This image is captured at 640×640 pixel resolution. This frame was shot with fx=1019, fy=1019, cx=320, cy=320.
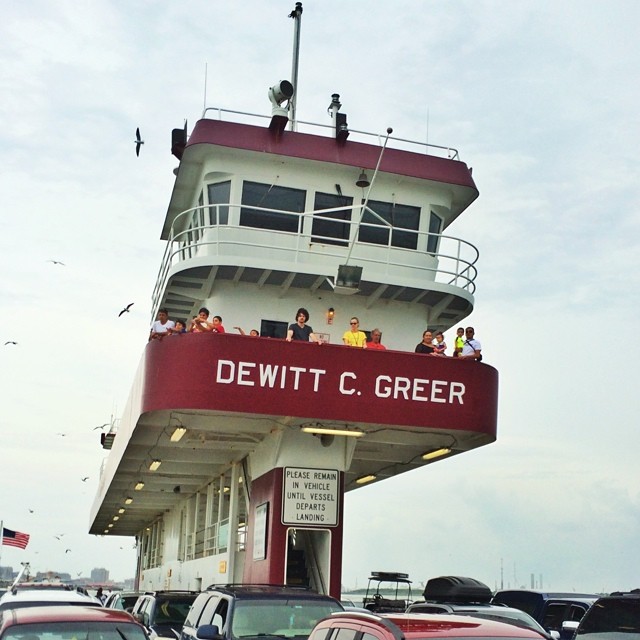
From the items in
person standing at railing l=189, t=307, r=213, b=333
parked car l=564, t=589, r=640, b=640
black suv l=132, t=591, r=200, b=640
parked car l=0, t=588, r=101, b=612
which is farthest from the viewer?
person standing at railing l=189, t=307, r=213, b=333

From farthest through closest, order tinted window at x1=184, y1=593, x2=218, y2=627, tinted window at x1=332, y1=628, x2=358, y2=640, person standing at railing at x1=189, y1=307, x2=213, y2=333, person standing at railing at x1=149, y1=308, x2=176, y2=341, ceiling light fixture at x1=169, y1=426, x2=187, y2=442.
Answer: ceiling light fixture at x1=169, y1=426, x2=187, y2=442 → person standing at railing at x1=149, y1=308, x2=176, y2=341 → person standing at railing at x1=189, y1=307, x2=213, y2=333 → tinted window at x1=184, y1=593, x2=218, y2=627 → tinted window at x1=332, y1=628, x2=358, y2=640

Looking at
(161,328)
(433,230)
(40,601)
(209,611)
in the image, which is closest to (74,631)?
(40,601)

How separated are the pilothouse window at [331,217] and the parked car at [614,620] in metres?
13.5

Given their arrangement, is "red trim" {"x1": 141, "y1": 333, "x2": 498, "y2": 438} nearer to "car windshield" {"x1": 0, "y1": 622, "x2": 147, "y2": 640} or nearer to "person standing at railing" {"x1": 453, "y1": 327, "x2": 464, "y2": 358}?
"person standing at railing" {"x1": 453, "y1": 327, "x2": 464, "y2": 358}

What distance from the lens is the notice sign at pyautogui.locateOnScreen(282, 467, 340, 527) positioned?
21.2 metres

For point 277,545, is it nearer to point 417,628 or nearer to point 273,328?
point 273,328

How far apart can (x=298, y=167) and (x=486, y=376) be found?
22.2ft

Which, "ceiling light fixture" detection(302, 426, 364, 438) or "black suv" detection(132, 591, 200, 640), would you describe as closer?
"black suv" detection(132, 591, 200, 640)

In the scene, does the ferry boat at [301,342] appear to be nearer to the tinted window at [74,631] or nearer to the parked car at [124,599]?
the parked car at [124,599]

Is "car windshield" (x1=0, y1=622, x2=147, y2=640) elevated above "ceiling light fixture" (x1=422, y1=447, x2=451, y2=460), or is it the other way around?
"ceiling light fixture" (x1=422, y1=447, x2=451, y2=460)

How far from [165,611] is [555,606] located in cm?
713

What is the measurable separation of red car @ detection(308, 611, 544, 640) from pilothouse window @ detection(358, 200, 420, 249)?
52.7 feet

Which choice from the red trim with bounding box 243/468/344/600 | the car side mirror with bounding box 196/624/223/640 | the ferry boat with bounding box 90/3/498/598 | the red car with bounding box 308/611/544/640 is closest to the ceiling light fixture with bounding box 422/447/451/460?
the ferry boat with bounding box 90/3/498/598

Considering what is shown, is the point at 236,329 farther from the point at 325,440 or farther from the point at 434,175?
the point at 434,175
